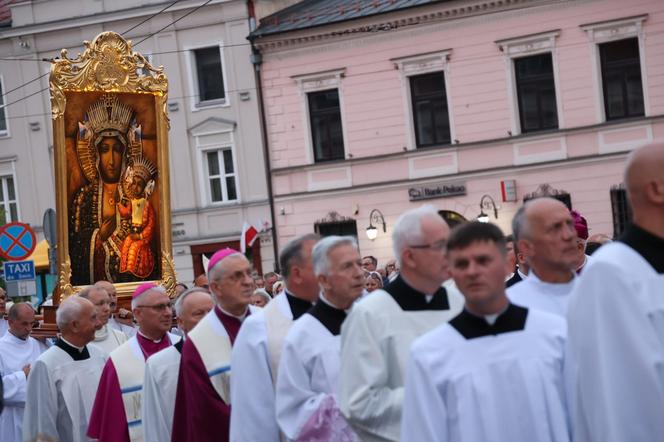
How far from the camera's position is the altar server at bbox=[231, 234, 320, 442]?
7.68 m

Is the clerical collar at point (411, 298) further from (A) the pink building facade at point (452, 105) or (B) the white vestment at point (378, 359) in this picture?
(A) the pink building facade at point (452, 105)

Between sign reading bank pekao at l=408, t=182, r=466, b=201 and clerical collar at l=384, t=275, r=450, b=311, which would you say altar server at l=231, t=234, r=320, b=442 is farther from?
sign reading bank pekao at l=408, t=182, r=466, b=201

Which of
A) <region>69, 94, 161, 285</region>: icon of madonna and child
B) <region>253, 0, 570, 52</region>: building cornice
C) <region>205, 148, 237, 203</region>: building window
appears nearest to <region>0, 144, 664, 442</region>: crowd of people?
<region>69, 94, 161, 285</region>: icon of madonna and child

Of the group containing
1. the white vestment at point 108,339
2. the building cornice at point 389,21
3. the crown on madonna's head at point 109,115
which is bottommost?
the white vestment at point 108,339

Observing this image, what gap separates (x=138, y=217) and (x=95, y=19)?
52.9ft

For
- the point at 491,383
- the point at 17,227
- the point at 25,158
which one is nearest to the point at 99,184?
A: the point at 17,227

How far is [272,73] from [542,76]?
22.1 feet

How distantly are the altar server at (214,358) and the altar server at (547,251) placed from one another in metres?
2.45

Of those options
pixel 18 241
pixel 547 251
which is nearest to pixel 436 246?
pixel 547 251

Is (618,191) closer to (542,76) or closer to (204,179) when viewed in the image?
(542,76)

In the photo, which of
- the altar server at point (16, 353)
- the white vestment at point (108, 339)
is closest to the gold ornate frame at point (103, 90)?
the altar server at point (16, 353)

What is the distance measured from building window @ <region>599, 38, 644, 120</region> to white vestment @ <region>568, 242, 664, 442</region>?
2374 centimetres

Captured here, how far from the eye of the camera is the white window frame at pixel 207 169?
32.7 m

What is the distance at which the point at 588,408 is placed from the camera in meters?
5.30
